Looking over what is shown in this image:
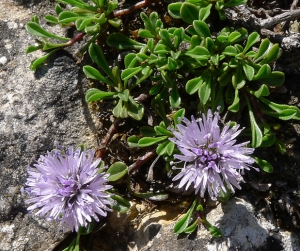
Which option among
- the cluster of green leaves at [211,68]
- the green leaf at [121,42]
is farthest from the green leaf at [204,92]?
the green leaf at [121,42]

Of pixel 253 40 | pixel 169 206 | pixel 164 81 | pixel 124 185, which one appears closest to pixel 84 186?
pixel 124 185

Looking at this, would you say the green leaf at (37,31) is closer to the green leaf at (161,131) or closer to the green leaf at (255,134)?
the green leaf at (161,131)

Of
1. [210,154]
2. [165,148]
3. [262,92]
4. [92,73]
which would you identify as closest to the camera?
[210,154]

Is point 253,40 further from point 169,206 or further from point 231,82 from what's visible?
point 169,206

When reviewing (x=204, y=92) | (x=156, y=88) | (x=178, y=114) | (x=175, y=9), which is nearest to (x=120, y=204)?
(x=178, y=114)

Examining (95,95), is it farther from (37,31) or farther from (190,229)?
(190,229)
